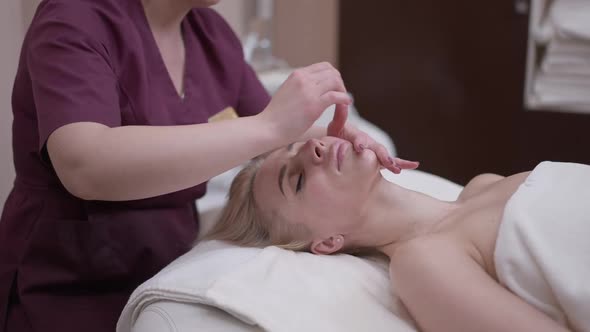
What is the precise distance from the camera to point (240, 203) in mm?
1556

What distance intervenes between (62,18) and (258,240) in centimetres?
58

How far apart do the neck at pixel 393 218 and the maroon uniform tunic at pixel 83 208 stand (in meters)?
0.41

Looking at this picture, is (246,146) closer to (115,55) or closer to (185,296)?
(185,296)

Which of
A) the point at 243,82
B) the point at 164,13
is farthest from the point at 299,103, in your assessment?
the point at 243,82

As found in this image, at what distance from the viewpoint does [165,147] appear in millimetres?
1173

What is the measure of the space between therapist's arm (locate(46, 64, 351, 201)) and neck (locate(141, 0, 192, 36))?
41 centimetres

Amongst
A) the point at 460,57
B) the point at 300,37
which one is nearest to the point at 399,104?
the point at 460,57

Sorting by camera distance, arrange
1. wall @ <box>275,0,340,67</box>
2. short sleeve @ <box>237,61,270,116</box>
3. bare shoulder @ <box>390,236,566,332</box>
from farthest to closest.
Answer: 1. wall @ <box>275,0,340,67</box>
2. short sleeve @ <box>237,61,270,116</box>
3. bare shoulder @ <box>390,236,566,332</box>

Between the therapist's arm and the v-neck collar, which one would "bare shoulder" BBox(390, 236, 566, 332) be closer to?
the therapist's arm

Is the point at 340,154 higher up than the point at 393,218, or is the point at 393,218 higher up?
the point at 340,154

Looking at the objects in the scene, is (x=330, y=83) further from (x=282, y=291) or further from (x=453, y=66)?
(x=453, y=66)

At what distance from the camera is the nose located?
1.42 meters

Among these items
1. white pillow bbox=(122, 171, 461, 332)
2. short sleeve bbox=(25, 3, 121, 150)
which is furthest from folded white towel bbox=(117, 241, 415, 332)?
short sleeve bbox=(25, 3, 121, 150)

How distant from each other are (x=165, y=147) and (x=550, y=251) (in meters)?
0.64
